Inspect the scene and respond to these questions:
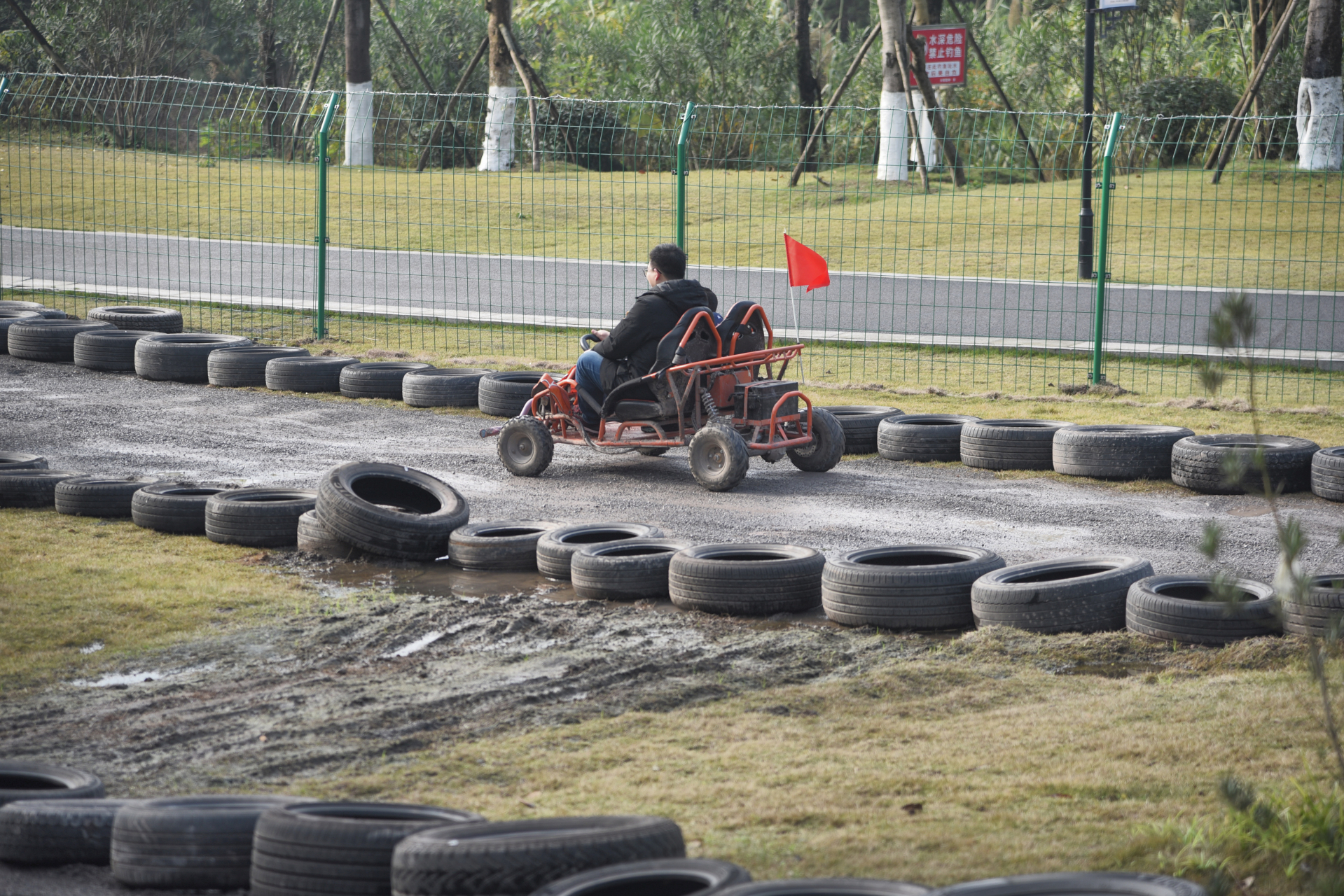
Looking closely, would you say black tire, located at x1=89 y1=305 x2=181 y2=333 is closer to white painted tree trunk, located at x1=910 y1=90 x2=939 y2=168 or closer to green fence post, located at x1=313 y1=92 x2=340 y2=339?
green fence post, located at x1=313 y1=92 x2=340 y2=339

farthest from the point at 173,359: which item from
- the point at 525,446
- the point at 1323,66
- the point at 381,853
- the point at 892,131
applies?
the point at 1323,66

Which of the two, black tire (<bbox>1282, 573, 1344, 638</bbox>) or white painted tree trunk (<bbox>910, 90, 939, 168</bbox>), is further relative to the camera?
white painted tree trunk (<bbox>910, 90, 939, 168</bbox>)

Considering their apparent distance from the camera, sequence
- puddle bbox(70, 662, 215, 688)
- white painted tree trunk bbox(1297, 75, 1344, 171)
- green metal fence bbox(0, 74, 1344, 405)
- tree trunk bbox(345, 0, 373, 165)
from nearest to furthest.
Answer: puddle bbox(70, 662, 215, 688)
green metal fence bbox(0, 74, 1344, 405)
white painted tree trunk bbox(1297, 75, 1344, 171)
tree trunk bbox(345, 0, 373, 165)

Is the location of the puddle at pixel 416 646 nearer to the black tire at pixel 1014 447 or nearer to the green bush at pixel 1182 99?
the black tire at pixel 1014 447

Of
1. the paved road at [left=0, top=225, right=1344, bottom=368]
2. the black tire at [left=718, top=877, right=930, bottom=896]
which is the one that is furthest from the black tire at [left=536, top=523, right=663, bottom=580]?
the paved road at [left=0, top=225, right=1344, bottom=368]

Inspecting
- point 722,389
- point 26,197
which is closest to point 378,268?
point 26,197

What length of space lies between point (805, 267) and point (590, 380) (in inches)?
67.9

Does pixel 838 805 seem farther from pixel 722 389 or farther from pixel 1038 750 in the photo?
pixel 722 389

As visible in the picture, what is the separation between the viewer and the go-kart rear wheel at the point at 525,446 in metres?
9.20

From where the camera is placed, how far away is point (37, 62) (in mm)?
34281

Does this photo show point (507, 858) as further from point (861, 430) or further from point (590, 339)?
point (861, 430)

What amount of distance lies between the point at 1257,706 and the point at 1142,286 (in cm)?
1076

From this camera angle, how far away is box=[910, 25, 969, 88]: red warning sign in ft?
73.6

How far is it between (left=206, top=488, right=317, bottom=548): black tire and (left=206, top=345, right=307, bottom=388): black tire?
16.3ft
